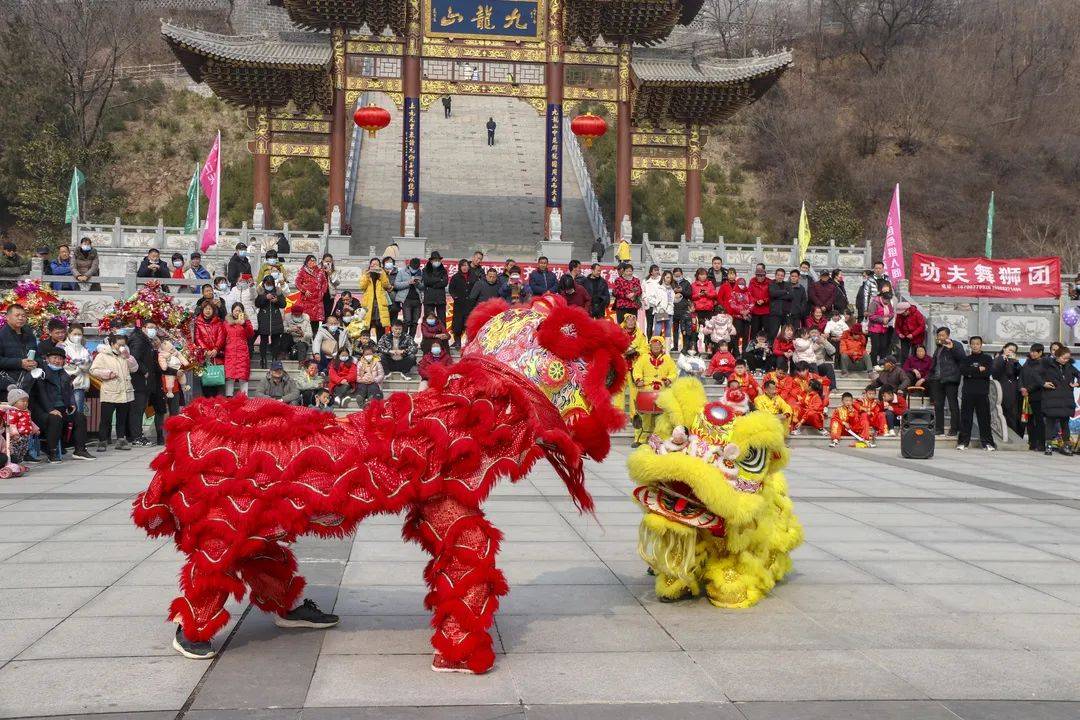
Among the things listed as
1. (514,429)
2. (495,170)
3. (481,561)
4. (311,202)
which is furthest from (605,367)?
(311,202)

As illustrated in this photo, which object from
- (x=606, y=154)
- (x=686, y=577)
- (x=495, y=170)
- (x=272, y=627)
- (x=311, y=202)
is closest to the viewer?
(x=272, y=627)

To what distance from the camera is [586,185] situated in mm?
31438

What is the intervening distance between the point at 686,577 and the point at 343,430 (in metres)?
2.04

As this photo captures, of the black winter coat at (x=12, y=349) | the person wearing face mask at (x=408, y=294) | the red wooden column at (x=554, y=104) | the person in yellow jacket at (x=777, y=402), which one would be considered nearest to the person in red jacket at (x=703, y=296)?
the person in yellow jacket at (x=777, y=402)

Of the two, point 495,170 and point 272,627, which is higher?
point 495,170

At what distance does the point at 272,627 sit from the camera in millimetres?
5203

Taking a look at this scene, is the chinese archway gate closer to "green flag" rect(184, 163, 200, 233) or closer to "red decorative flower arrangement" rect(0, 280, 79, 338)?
"green flag" rect(184, 163, 200, 233)

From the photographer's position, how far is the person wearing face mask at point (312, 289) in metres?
16.2

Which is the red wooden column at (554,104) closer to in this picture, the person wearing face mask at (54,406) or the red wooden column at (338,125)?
the red wooden column at (338,125)

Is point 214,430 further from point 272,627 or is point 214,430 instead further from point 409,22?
point 409,22

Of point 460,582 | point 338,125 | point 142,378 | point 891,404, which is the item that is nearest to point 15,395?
point 142,378

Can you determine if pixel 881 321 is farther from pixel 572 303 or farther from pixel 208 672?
pixel 208 672

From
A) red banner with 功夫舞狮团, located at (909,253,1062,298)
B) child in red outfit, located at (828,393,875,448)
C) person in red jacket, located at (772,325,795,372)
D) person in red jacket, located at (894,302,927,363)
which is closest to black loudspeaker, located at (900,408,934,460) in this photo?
child in red outfit, located at (828,393,875,448)

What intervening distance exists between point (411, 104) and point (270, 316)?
10.5 meters
